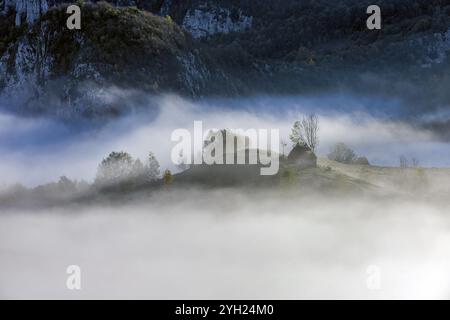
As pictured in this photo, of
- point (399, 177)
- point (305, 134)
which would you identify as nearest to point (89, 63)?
point (305, 134)

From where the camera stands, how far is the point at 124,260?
15250cm

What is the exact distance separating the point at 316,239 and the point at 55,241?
52.0m

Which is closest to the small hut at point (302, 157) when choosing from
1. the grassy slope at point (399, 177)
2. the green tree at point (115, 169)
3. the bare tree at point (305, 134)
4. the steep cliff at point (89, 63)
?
the grassy slope at point (399, 177)

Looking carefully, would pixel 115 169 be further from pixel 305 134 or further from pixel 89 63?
pixel 305 134

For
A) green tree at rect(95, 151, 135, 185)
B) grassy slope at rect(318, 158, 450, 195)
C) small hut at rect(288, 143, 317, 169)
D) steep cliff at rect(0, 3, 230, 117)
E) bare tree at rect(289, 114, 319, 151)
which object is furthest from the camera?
steep cliff at rect(0, 3, 230, 117)

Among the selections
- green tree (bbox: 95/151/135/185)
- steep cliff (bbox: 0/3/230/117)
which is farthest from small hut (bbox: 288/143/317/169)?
steep cliff (bbox: 0/3/230/117)

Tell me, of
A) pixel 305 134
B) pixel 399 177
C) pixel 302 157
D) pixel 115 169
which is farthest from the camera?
pixel 305 134

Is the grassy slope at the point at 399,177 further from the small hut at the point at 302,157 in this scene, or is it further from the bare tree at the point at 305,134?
the bare tree at the point at 305,134

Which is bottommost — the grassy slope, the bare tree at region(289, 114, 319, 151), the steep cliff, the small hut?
the grassy slope

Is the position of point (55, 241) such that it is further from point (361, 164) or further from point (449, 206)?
point (449, 206)

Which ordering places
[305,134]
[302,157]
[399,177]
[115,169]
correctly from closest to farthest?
1. [302,157]
2. [399,177]
3. [115,169]
4. [305,134]

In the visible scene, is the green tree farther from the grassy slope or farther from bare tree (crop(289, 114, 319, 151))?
the grassy slope
